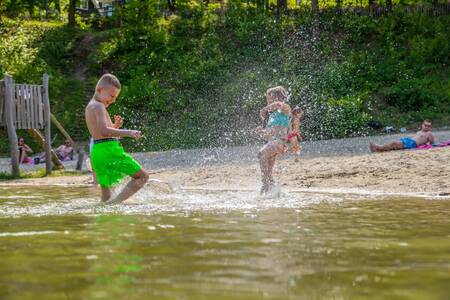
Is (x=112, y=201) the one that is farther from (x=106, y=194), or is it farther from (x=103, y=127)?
(x=103, y=127)

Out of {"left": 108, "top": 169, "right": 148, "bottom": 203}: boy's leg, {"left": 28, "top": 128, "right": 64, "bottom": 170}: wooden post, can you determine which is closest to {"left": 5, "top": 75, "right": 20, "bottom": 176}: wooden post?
{"left": 28, "top": 128, "right": 64, "bottom": 170}: wooden post

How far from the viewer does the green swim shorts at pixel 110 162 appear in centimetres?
866

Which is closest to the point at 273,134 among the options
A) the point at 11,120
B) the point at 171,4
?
the point at 11,120

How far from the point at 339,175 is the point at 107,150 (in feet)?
16.0

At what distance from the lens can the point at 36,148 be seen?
2627 centimetres

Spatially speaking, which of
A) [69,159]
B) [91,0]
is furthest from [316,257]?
[91,0]

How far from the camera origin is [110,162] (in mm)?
8664

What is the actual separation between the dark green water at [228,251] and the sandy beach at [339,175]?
2590mm

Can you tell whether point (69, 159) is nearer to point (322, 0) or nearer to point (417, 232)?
point (417, 232)

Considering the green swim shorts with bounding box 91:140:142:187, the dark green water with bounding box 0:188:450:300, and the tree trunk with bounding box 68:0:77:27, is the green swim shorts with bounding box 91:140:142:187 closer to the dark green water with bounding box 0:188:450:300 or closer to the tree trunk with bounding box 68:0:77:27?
the dark green water with bounding box 0:188:450:300

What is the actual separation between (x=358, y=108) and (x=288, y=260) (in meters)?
20.3

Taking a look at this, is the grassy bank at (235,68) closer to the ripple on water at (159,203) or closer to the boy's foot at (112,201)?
the ripple on water at (159,203)

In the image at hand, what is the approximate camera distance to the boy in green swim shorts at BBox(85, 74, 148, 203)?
8609 millimetres

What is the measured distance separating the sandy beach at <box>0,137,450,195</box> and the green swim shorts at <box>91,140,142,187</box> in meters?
3.38
